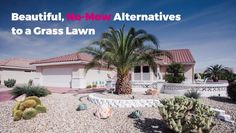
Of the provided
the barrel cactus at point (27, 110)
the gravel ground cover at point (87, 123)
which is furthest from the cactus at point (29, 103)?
the gravel ground cover at point (87, 123)

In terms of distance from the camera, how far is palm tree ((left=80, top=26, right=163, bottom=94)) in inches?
467

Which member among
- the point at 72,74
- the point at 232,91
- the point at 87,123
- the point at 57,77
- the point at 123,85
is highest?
the point at 72,74

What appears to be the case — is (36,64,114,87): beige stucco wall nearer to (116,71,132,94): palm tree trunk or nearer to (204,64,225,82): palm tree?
(116,71,132,94): palm tree trunk

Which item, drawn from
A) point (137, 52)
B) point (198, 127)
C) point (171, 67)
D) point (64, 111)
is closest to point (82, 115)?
point (64, 111)

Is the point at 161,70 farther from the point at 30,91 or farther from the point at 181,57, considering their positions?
the point at 30,91

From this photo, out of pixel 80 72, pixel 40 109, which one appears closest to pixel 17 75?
pixel 80 72

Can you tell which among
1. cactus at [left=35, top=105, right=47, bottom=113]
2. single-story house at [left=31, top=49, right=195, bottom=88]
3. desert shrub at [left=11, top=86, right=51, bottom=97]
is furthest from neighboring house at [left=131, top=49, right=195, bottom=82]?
cactus at [left=35, top=105, right=47, bottom=113]

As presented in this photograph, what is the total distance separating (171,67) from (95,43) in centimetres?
945

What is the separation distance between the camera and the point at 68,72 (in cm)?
2258

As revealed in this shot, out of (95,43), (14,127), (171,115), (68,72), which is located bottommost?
(14,127)

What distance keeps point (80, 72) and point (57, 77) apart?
161 inches

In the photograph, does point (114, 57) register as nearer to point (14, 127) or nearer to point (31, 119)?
point (31, 119)

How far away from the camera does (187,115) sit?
6660 mm

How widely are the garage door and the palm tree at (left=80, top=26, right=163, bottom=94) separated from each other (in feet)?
36.6
